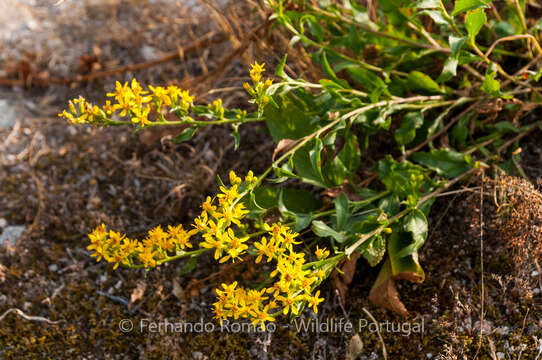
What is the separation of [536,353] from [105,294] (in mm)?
1655

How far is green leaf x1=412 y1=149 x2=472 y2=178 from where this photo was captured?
77.7 inches

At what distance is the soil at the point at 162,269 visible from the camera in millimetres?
1755

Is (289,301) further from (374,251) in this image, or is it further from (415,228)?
(415,228)

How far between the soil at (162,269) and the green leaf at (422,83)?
0.43m

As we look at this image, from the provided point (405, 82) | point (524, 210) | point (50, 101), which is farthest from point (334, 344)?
point (50, 101)

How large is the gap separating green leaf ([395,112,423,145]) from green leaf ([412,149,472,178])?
89 millimetres

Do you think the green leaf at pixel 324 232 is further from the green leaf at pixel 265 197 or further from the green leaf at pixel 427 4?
the green leaf at pixel 427 4

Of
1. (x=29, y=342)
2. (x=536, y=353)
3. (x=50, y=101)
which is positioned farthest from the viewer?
(x=50, y=101)

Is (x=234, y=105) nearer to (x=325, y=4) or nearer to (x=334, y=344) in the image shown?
(x=325, y=4)

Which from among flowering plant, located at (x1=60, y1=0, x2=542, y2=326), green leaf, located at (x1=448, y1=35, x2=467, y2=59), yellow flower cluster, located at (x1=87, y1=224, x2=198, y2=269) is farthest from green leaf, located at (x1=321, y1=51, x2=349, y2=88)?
yellow flower cluster, located at (x1=87, y1=224, x2=198, y2=269)

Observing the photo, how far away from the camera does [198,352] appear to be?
1.83m

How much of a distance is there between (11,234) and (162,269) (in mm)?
809

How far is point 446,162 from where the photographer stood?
6.59 ft

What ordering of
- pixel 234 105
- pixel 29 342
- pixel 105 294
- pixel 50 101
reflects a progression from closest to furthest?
pixel 29 342
pixel 105 294
pixel 234 105
pixel 50 101
